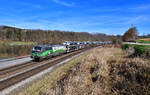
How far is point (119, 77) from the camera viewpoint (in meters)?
6.51

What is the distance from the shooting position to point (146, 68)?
5965 mm

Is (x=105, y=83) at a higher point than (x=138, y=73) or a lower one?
lower

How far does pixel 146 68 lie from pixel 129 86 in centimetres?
162

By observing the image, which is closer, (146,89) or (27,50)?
(146,89)

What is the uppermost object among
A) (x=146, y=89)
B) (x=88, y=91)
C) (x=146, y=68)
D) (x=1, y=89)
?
(x=146, y=68)

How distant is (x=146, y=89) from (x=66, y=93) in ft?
11.2

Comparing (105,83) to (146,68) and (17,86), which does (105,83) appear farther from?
(17,86)

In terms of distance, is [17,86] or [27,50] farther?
[27,50]

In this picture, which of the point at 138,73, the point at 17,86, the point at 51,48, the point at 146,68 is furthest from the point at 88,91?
the point at 51,48

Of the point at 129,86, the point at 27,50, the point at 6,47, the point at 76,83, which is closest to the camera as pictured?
the point at 129,86

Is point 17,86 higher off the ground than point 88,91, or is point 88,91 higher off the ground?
point 88,91

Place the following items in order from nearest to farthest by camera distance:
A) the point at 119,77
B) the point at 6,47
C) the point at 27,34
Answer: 1. the point at 119,77
2. the point at 6,47
3. the point at 27,34

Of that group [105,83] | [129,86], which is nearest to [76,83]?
[105,83]

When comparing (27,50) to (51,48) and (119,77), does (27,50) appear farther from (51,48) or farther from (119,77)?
(119,77)
